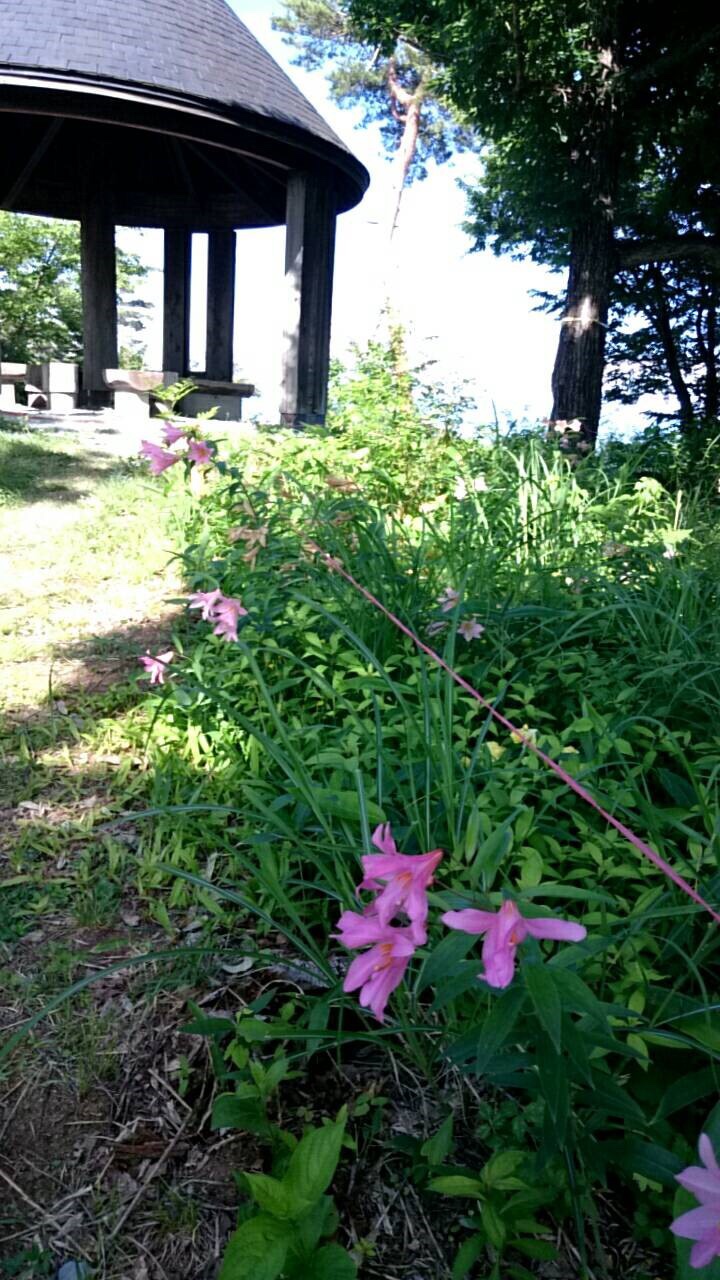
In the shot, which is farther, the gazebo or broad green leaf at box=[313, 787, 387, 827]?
the gazebo

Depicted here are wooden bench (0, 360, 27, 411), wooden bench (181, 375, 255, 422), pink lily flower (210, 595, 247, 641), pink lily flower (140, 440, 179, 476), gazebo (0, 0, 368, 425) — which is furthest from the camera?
wooden bench (0, 360, 27, 411)

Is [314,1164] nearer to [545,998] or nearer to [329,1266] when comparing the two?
[329,1266]

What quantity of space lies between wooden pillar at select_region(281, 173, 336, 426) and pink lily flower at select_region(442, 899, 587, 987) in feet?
27.9

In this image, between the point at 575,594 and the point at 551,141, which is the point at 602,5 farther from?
the point at 575,594

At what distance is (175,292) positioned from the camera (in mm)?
11555

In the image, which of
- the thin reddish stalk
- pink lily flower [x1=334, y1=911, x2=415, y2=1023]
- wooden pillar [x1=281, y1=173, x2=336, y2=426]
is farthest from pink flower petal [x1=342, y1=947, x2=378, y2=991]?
wooden pillar [x1=281, y1=173, x2=336, y2=426]

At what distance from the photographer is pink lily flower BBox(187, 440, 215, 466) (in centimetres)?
191

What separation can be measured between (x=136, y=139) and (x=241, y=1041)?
40.3 feet

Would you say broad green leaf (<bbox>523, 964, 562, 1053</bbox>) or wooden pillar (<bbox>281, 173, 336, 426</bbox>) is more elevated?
wooden pillar (<bbox>281, 173, 336, 426</bbox>)

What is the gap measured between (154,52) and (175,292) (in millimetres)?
4060

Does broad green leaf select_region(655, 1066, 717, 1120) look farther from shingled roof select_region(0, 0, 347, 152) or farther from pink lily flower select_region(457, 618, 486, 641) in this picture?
shingled roof select_region(0, 0, 347, 152)

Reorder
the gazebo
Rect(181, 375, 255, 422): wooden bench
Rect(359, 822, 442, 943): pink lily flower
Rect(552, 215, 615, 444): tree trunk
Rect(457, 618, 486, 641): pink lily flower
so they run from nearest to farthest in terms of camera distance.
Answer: Rect(359, 822, 442, 943): pink lily flower < Rect(457, 618, 486, 641): pink lily flower < Rect(552, 215, 615, 444): tree trunk < the gazebo < Rect(181, 375, 255, 422): wooden bench

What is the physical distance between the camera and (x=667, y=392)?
42.9 ft

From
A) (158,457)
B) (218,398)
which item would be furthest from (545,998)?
(218,398)
